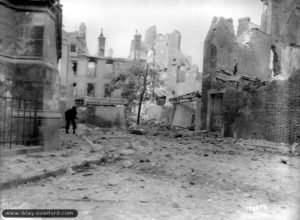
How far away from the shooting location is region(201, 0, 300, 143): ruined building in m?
13.9

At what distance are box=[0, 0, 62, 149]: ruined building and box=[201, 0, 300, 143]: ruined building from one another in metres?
11.0

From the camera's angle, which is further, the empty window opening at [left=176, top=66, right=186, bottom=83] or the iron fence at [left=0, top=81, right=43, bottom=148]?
the empty window opening at [left=176, top=66, right=186, bottom=83]

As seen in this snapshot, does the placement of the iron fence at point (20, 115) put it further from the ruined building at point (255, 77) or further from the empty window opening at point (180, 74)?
the empty window opening at point (180, 74)

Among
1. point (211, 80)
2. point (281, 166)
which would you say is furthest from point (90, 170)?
point (211, 80)

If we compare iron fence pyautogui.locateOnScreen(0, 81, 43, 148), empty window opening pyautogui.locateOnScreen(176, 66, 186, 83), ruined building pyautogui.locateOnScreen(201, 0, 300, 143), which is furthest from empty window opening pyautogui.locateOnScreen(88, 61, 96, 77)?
iron fence pyautogui.locateOnScreen(0, 81, 43, 148)

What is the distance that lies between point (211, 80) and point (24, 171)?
1826cm

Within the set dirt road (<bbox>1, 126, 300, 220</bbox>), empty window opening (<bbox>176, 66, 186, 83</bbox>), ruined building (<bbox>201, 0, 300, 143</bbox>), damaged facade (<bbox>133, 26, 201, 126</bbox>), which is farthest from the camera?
empty window opening (<bbox>176, 66, 186, 83</bbox>)

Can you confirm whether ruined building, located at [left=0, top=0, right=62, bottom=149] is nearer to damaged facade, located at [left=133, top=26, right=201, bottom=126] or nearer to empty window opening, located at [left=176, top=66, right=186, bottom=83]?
damaged facade, located at [left=133, top=26, right=201, bottom=126]

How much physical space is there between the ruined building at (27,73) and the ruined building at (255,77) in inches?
433

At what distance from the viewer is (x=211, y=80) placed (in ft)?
70.5

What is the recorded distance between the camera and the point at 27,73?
24.3 ft

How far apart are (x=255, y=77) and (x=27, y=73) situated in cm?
2016

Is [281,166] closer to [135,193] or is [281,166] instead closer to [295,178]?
[295,178]

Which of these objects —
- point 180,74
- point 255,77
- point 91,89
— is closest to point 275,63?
point 255,77
